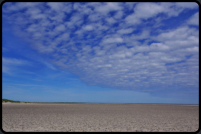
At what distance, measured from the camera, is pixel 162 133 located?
8.81m

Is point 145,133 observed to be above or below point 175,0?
below

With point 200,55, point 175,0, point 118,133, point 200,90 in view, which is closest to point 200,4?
point 175,0

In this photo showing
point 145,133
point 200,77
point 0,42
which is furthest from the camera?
point 145,133

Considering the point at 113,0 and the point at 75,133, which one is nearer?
the point at 113,0

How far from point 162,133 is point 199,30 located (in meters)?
5.58

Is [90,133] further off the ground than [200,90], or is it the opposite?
[200,90]

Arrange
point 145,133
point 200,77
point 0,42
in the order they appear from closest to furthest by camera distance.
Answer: point 200,77 < point 0,42 < point 145,133

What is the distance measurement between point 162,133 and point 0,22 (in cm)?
937

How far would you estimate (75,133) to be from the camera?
852 centimetres

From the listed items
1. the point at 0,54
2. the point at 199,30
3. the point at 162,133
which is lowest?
the point at 162,133

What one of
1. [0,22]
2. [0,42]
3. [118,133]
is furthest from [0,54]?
[118,133]

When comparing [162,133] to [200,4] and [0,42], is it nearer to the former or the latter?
[200,4]

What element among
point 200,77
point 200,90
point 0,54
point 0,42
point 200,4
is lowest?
point 200,90

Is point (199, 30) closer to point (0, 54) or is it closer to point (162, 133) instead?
point (162, 133)
